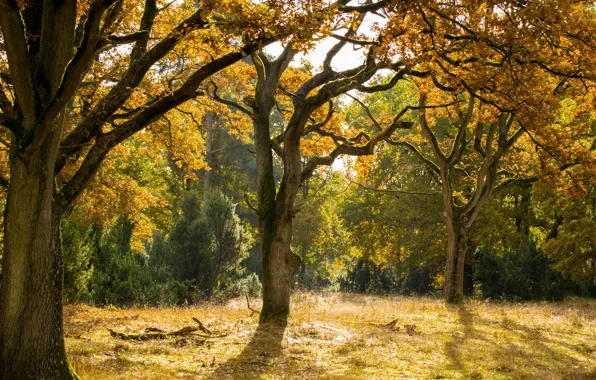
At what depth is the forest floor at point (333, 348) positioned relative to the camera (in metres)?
9.13

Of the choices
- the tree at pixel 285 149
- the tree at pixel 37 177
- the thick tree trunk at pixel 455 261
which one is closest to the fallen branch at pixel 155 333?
the tree at pixel 285 149

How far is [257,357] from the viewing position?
10.2 meters

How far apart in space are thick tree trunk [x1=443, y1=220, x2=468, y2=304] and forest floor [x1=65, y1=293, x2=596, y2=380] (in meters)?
4.15

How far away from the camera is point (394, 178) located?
120 feet

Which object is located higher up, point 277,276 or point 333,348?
point 277,276

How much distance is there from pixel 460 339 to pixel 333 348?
373cm

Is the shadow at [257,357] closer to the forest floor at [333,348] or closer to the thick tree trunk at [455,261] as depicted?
the forest floor at [333,348]

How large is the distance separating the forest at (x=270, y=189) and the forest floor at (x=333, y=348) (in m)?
0.07

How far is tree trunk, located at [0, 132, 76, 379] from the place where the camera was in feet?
21.7

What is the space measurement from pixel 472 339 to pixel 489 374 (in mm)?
3677

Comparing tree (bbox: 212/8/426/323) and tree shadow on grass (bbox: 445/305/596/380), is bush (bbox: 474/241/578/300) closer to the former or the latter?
tree shadow on grass (bbox: 445/305/596/380)

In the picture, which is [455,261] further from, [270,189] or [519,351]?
[270,189]

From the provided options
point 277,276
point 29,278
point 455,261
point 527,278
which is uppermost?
point 455,261

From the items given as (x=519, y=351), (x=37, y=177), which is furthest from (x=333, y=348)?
(x=37, y=177)
